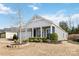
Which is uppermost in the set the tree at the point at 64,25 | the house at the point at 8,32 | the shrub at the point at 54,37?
the tree at the point at 64,25

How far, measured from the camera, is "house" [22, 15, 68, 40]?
15258 millimetres

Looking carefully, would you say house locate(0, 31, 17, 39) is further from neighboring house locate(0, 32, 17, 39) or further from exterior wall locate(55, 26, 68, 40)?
exterior wall locate(55, 26, 68, 40)

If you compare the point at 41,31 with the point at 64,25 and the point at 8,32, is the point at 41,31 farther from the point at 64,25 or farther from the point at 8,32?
the point at 8,32

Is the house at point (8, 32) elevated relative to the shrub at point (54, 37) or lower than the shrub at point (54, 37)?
elevated

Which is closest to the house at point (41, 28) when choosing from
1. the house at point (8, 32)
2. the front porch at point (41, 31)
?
the front porch at point (41, 31)

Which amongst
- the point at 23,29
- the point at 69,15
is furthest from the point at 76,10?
the point at 23,29

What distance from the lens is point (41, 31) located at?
1532cm

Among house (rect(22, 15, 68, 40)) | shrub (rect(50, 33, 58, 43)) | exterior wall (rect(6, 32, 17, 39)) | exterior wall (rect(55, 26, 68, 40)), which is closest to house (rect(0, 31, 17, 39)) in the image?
Answer: exterior wall (rect(6, 32, 17, 39))

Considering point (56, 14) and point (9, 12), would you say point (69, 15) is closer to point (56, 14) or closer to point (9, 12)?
point (56, 14)

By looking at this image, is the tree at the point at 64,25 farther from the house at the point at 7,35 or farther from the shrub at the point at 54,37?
the house at the point at 7,35

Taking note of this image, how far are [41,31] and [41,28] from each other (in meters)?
A: 0.07

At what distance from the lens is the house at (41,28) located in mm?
15258

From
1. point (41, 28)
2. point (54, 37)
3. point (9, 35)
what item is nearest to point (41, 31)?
point (41, 28)

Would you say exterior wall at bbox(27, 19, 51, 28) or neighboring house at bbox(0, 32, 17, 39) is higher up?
exterior wall at bbox(27, 19, 51, 28)
